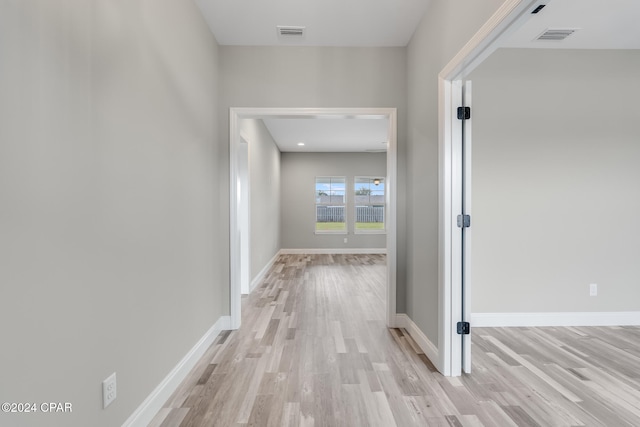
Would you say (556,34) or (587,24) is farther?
(556,34)

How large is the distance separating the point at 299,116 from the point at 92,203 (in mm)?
2288

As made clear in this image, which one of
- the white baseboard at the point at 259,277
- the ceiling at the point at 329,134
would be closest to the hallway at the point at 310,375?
the white baseboard at the point at 259,277

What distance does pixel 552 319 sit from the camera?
3295 mm

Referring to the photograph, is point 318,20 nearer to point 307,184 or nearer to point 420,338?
point 420,338

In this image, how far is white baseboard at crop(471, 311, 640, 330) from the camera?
10.8ft

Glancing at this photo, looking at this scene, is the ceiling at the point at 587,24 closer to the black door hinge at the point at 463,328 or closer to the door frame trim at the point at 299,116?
the door frame trim at the point at 299,116

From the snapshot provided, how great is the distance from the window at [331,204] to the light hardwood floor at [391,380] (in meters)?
5.74

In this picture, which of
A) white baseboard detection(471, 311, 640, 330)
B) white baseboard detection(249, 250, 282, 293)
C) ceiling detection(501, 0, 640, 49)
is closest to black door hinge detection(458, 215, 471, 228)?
white baseboard detection(471, 311, 640, 330)

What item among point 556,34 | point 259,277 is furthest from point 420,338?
point 259,277

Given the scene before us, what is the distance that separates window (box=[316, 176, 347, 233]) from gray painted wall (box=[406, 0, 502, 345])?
6060 mm

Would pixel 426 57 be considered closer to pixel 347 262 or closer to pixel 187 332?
pixel 187 332

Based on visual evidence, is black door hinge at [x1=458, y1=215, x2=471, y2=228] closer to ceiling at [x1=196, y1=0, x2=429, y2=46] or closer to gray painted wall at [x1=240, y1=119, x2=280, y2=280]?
ceiling at [x1=196, y1=0, x2=429, y2=46]

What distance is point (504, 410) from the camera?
1.87m

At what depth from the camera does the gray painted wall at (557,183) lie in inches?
129
